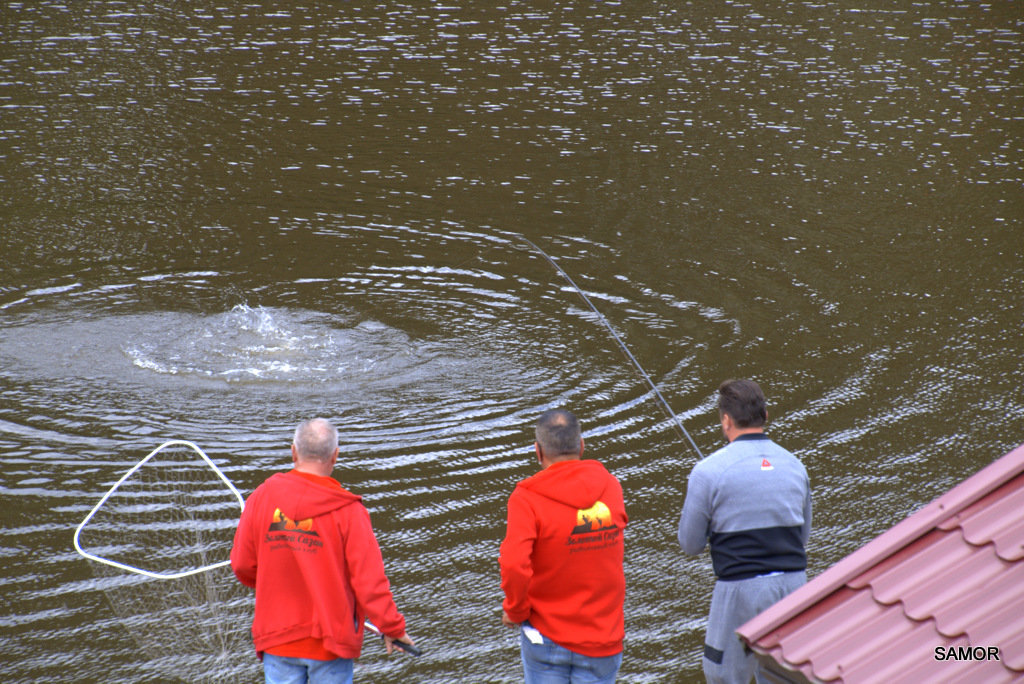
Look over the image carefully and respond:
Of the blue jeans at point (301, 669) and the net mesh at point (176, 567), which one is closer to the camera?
the blue jeans at point (301, 669)

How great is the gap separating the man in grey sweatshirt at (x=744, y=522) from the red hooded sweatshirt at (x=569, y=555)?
0.37 meters

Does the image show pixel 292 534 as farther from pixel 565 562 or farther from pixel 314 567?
pixel 565 562

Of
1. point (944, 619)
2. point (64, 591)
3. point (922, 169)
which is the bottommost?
point (64, 591)

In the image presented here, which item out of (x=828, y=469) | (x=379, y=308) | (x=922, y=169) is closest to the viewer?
(x=828, y=469)

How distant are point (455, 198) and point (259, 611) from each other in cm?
1055

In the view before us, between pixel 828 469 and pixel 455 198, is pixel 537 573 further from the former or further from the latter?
pixel 455 198

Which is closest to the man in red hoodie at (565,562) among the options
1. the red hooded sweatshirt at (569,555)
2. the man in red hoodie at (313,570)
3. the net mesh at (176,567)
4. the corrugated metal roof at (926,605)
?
the red hooded sweatshirt at (569,555)

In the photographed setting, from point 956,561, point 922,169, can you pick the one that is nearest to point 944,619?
point 956,561

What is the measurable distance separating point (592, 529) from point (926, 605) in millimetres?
1637

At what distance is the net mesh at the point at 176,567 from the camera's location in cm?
577

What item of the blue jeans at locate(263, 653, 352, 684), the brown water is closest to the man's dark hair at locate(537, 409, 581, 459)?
the blue jeans at locate(263, 653, 352, 684)

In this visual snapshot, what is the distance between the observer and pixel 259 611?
4.21m

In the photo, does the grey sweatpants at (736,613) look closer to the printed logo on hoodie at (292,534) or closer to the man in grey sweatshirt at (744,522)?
the man in grey sweatshirt at (744,522)

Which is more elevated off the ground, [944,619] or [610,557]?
[944,619]
